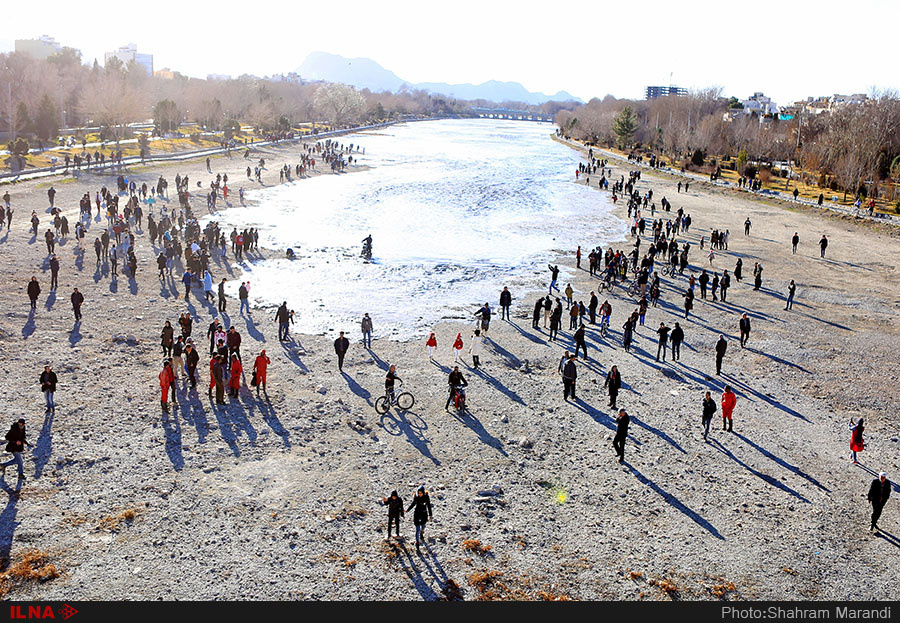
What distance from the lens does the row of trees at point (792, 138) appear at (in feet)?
189

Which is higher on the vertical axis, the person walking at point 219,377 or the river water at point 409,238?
the river water at point 409,238

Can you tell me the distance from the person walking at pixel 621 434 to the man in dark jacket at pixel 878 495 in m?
4.39

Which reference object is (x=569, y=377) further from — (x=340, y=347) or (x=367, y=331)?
(x=367, y=331)

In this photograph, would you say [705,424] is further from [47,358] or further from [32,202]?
[32,202]

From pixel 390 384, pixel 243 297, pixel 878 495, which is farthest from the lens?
pixel 243 297

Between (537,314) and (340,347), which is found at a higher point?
(537,314)

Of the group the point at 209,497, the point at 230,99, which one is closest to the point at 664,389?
the point at 209,497

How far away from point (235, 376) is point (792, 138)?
8565 cm

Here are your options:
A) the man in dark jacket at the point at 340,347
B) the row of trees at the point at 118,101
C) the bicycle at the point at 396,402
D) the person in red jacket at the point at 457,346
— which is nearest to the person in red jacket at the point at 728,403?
the person in red jacket at the point at 457,346

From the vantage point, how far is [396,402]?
1595 centimetres

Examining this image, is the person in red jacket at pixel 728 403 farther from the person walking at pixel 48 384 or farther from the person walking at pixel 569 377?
the person walking at pixel 48 384

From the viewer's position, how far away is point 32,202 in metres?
38.3

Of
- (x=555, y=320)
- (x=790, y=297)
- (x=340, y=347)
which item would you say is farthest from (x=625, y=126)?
(x=340, y=347)
